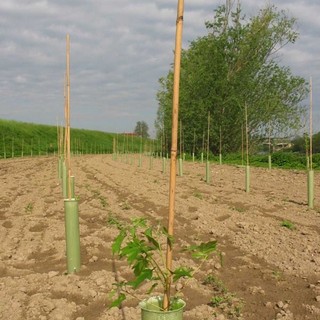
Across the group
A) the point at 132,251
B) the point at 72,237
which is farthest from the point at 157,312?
the point at 72,237

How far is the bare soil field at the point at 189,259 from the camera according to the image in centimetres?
331

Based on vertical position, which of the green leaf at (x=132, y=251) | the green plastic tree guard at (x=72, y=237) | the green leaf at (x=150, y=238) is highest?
the green leaf at (x=150, y=238)

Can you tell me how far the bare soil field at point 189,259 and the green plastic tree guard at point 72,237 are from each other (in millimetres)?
131

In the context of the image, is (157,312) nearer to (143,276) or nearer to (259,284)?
(143,276)

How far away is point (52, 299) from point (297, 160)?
16536 millimetres

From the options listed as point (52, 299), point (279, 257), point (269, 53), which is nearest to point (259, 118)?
point (269, 53)

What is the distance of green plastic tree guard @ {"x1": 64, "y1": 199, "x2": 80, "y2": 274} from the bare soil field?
131mm

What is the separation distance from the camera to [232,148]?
1075 inches

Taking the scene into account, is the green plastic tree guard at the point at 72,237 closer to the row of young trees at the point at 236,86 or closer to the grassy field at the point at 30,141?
the row of young trees at the point at 236,86

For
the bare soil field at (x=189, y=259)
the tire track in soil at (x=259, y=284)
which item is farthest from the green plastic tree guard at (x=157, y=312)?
the tire track in soil at (x=259, y=284)

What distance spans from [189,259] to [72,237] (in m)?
1.30

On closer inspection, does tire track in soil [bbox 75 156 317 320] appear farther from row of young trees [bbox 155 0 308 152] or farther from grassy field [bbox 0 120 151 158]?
grassy field [bbox 0 120 151 158]

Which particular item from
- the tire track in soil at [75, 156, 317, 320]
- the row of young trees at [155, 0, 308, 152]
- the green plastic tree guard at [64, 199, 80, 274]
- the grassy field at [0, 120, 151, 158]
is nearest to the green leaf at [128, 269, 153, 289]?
the tire track in soil at [75, 156, 317, 320]

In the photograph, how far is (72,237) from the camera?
412 centimetres
